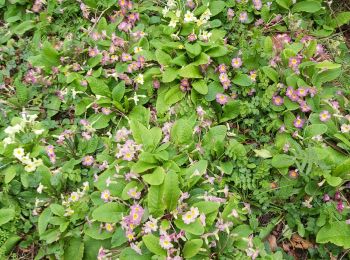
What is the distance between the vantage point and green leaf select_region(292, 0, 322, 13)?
5305 mm

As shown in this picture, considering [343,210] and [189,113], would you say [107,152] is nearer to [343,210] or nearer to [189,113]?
[189,113]

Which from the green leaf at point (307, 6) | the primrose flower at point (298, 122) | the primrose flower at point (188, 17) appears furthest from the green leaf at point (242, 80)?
the green leaf at point (307, 6)

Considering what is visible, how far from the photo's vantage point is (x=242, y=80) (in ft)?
15.7

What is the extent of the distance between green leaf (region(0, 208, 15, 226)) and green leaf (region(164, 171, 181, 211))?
1.58 meters

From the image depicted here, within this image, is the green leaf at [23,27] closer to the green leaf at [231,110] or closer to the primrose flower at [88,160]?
the primrose flower at [88,160]

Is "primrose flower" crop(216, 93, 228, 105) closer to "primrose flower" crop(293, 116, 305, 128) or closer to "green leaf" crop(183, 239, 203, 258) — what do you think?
"primrose flower" crop(293, 116, 305, 128)

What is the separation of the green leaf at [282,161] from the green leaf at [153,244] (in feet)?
4.73

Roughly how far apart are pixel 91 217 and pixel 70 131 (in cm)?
106

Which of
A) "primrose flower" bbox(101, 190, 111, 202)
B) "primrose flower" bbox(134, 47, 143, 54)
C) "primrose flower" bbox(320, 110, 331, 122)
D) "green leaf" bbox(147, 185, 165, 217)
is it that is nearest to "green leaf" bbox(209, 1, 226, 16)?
"primrose flower" bbox(134, 47, 143, 54)

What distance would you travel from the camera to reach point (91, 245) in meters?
4.14

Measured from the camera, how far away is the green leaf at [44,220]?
415 cm

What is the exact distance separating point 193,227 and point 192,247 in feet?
0.59

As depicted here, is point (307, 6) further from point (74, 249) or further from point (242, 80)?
point (74, 249)

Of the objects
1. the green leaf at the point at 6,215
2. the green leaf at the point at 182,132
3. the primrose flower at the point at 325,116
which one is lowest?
the green leaf at the point at 6,215
